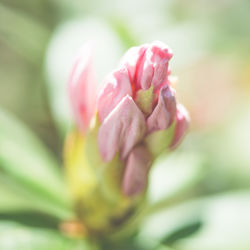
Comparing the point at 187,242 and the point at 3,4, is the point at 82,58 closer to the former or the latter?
the point at 187,242

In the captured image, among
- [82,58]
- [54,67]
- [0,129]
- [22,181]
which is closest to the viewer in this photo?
[82,58]

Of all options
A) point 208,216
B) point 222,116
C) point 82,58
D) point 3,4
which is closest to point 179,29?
point 222,116

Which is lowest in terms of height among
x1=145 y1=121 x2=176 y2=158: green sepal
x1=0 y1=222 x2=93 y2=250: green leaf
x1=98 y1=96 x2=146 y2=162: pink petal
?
x1=0 y1=222 x2=93 y2=250: green leaf

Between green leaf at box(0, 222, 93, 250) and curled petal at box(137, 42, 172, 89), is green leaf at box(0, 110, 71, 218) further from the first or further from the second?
curled petal at box(137, 42, 172, 89)

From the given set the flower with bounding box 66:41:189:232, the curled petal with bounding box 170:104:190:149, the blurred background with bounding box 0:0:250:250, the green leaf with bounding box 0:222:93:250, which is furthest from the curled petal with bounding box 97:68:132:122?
the blurred background with bounding box 0:0:250:250

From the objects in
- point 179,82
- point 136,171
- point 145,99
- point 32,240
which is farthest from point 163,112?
point 179,82

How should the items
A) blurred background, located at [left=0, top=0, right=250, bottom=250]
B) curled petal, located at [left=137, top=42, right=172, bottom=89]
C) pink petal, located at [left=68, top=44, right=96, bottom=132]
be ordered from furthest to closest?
blurred background, located at [left=0, top=0, right=250, bottom=250]
pink petal, located at [left=68, top=44, right=96, bottom=132]
curled petal, located at [left=137, top=42, right=172, bottom=89]
